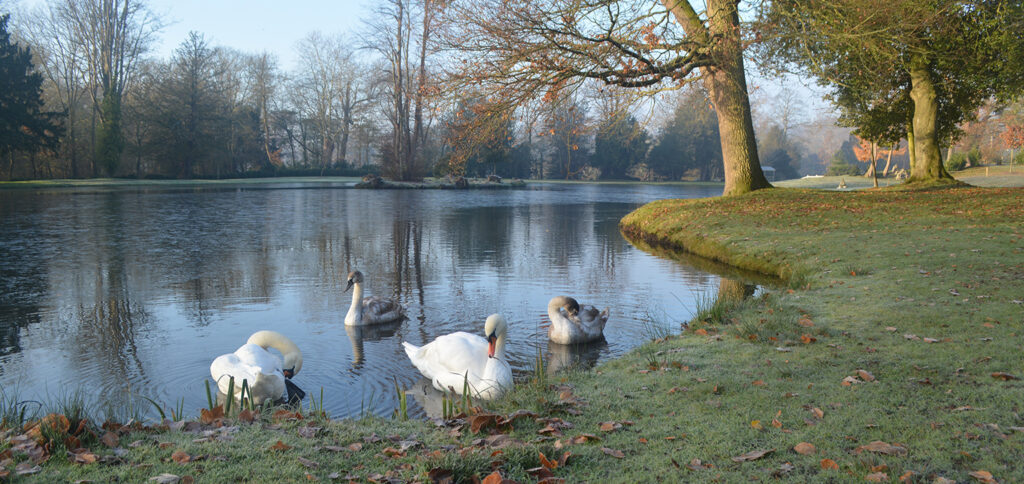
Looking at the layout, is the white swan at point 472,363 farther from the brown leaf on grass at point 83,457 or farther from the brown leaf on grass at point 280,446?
the brown leaf on grass at point 83,457

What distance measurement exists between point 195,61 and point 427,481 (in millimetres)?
62907

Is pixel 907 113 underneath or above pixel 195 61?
underneath

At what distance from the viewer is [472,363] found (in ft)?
21.4

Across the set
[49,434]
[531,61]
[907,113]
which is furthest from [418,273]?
[907,113]

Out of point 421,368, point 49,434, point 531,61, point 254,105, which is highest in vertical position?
point 254,105

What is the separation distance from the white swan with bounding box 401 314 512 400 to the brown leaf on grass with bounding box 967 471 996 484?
11.5 ft

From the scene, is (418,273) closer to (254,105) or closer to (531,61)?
(531,61)

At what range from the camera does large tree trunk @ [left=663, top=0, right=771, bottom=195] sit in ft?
56.9

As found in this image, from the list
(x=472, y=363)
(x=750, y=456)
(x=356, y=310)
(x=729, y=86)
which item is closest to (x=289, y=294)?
(x=356, y=310)

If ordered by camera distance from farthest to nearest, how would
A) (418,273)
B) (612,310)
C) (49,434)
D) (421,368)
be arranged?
1. (418,273)
2. (612,310)
3. (421,368)
4. (49,434)

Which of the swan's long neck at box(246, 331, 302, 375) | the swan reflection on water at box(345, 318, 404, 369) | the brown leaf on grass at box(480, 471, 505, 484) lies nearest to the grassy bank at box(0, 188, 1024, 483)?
the brown leaf on grass at box(480, 471, 505, 484)

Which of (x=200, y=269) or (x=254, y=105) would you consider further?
(x=254, y=105)

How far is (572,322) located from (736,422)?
13.0 feet

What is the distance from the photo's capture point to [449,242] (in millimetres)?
18812
